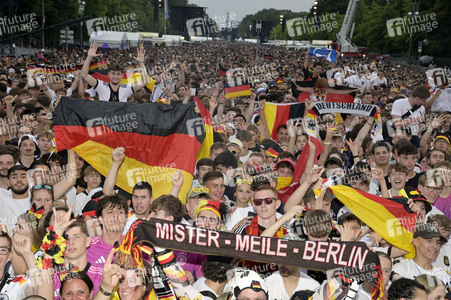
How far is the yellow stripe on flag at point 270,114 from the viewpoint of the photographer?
12008 mm

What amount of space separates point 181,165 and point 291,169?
1.53 metres

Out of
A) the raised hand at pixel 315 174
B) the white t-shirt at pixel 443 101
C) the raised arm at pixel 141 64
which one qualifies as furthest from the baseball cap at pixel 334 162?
the white t-shirt at pixel 443 101

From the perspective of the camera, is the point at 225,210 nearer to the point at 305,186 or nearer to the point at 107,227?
the point at 305,186

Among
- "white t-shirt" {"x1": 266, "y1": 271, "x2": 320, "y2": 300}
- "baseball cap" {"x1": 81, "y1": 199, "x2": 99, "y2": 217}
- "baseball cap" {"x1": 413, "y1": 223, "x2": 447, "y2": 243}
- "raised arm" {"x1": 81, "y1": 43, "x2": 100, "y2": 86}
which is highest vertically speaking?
"raised arm" {"x1": 81, "y1": 43, "x2": 100, "y2": 86}

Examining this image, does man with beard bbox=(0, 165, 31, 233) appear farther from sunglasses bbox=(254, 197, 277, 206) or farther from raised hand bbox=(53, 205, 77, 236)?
sunglasses bbox=(254, 197, 277, 206)

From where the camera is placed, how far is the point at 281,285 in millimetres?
5035

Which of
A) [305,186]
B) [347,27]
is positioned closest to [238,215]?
[305,186]

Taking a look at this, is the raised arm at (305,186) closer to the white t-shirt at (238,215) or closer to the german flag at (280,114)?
the white t-shirt at (238,215)

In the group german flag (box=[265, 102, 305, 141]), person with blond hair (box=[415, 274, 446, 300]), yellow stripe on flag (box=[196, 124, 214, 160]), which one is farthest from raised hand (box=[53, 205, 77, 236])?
german flag (box=[265, 102, 305, 141])

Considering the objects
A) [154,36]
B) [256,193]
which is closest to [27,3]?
[154,36]

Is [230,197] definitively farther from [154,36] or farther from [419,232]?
[154,36]

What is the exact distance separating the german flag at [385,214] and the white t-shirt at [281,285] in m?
1.19

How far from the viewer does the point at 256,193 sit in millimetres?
5973

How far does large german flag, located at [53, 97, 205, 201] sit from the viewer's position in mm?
7926
